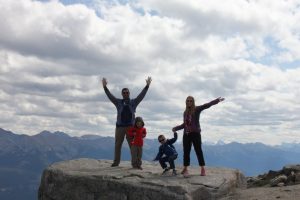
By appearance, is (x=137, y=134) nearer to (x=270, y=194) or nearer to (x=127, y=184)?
(x=127, y=184)

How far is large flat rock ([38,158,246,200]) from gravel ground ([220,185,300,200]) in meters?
0.67

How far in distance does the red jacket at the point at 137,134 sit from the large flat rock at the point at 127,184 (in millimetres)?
1361

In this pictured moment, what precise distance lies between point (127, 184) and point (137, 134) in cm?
266

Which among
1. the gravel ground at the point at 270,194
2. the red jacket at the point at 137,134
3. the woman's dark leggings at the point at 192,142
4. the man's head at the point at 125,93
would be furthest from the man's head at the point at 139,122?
the gravel ground at the point at 270,194

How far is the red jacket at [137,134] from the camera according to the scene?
18922 mm

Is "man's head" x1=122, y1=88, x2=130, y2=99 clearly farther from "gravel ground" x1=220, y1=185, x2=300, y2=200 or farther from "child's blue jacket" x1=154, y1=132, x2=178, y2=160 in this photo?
"gravel ground" x1=220, y1=185, x2=300, y2=200

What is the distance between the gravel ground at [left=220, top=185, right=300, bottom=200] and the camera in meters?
15.7

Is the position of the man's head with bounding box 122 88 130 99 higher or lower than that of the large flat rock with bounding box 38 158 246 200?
higher

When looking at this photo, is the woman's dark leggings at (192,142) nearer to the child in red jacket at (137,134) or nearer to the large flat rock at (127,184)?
the large flat rock at (127,184)

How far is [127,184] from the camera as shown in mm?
17219

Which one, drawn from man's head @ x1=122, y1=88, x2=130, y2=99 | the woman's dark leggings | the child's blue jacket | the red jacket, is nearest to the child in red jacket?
the red jacket

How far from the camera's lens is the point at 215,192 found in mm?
16656

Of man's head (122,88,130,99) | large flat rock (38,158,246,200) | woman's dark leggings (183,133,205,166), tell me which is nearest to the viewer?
large flat rock (38,158,246,200)

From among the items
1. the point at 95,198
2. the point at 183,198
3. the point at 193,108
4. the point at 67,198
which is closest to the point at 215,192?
the point at 183,198
